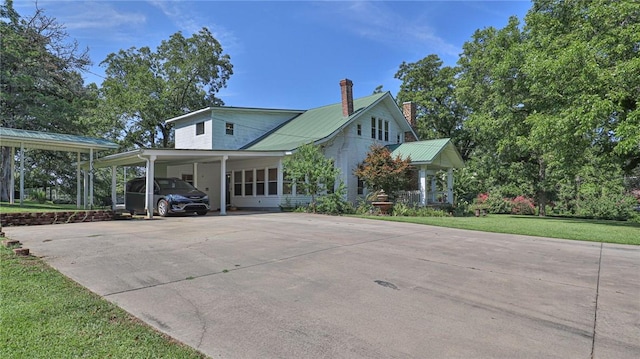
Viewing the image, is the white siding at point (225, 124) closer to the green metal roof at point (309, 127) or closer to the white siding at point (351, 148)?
the green metal roof at point (309, 127)

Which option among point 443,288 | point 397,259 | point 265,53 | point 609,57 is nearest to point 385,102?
point 265,53

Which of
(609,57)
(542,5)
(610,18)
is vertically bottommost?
(609,57)

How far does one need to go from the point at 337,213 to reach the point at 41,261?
1211cm

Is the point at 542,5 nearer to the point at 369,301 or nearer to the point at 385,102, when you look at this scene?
the point at 385,102

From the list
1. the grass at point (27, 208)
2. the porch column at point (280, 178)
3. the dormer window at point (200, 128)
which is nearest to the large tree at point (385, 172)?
the porch column at point (280, 178)

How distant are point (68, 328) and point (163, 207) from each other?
12.9 meters

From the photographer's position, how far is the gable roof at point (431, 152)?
19328mm

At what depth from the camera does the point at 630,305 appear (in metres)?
4.08

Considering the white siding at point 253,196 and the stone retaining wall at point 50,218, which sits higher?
the white siding at point 253,196

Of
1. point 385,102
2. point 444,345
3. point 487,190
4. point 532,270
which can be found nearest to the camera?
point 444,345

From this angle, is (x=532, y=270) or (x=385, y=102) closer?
(x=532, y=270)

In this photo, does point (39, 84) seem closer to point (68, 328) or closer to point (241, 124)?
point (241, 124)

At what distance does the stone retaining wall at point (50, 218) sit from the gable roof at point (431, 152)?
14288 mm

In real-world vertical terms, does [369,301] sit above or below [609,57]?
below
